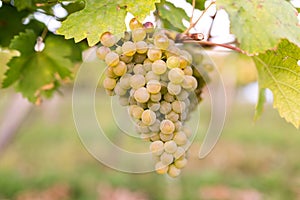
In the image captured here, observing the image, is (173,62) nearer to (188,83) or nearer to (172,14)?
(188,83)

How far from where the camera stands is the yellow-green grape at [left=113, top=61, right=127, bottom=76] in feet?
2.24

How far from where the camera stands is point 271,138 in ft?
27.8

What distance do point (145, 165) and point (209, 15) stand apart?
0.99ft

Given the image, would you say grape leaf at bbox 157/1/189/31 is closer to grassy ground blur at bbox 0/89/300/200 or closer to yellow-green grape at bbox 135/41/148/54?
yellow-green grape at bbox 135/41/148/54

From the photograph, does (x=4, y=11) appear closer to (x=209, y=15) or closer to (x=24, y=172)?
(x=209, y=15)

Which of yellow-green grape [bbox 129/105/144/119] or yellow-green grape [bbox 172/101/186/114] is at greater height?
yellow-green grape [bbox 172/101/186/114]

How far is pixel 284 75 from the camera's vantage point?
2.56 feet

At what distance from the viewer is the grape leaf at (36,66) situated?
993 mm

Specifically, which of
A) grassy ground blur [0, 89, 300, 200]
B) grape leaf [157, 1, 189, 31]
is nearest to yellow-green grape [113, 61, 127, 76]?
grape leaf [157, 1, 189, 31]

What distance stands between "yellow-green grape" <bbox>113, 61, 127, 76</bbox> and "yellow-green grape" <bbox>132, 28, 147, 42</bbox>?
0.04 meters

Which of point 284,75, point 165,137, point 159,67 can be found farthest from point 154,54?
point 284,75

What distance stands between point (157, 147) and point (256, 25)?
0.26 metres

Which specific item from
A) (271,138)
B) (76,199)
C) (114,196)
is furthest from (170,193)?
(271,138)

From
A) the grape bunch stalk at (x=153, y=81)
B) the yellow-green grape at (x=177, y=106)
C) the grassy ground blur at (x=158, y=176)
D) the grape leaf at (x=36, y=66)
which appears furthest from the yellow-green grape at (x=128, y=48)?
the grassy ground blur at (x=158, y=176)
